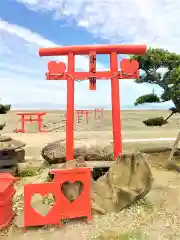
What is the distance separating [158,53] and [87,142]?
3731 millimetres

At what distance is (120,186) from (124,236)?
50.0 inches

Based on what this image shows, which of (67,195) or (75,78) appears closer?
(67,195)

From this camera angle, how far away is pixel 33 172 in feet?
32.0

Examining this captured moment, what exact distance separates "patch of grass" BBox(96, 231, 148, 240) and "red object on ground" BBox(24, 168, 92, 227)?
67 cm

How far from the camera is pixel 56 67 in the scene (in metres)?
8.42

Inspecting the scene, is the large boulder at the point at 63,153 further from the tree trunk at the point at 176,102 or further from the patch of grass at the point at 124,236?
the patch of grass at the point at 124,236

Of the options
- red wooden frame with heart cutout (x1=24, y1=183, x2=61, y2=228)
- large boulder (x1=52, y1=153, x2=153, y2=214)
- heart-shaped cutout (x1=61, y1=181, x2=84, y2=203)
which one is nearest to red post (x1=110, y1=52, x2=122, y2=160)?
large boulder (x1=52, y1=153, x2=153, y2=214)

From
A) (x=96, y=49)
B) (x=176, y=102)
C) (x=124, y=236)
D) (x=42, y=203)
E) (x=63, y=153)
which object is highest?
(x=96, y=49)

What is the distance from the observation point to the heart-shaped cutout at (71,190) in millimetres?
5715

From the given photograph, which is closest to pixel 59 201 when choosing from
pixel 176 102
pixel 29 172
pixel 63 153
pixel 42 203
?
pixel 42 203

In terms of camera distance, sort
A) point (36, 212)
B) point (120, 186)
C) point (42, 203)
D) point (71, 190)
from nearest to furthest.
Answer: point (36, 212), point (71, 190), point (120, 186), point (42, 203)

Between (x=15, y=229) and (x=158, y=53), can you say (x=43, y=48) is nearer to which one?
(x=158, y=53)

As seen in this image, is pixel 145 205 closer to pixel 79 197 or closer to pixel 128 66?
pixel 79 197

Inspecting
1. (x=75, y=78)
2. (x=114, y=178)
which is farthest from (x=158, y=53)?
(x=114, y=178)
